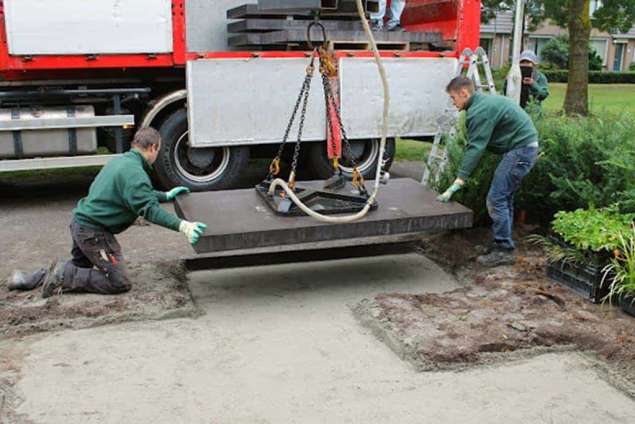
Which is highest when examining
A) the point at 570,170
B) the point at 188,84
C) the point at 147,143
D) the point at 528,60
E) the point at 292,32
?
the point at 292,32

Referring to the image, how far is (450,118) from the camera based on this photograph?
8.43 meters

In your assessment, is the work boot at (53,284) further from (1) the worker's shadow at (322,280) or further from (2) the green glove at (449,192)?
(2) the green glove at (449,192)

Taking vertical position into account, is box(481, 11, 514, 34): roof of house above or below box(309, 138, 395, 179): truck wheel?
above

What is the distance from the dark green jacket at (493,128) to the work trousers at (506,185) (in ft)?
0.27

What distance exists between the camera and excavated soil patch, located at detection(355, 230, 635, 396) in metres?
4.45

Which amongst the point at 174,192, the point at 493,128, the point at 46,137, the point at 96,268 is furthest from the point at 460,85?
the point at 46,137

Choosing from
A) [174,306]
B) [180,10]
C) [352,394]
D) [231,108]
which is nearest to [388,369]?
[352,394]

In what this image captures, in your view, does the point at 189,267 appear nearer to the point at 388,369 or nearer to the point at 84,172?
the point at 388,369

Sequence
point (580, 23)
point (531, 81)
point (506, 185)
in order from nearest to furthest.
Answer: point (506, 185) < point (531, 81) < point (580, 23)

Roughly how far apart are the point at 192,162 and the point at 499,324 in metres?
4.83

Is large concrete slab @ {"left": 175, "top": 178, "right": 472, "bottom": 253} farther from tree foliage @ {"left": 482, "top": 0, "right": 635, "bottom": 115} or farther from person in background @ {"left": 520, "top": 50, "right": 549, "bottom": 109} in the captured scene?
tree foliage @ {"left": 482, "top": 0, "right": 635, "bottom": 115}

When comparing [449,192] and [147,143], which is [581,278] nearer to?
[449,192]

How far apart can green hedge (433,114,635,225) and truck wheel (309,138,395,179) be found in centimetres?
215

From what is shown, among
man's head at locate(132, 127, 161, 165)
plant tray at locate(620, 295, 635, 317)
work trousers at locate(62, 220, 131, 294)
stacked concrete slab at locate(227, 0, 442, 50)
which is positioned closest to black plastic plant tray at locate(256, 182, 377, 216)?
man's head at locate(132, 127, 161, 165)
